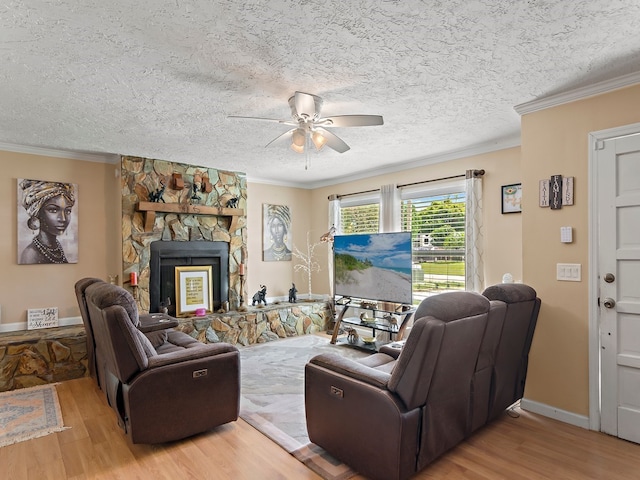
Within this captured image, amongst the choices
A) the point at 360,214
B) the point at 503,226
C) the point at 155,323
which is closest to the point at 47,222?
the point at 155,323

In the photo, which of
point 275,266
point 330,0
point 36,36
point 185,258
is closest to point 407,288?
point 275,266

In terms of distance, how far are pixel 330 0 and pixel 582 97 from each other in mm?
2175

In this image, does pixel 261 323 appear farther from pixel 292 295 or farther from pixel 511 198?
pixel 511 198

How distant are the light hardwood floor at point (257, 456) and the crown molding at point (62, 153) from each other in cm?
312

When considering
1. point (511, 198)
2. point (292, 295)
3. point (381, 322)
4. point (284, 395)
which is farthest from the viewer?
point (292, 295)

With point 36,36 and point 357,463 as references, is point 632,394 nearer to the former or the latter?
point 357,463

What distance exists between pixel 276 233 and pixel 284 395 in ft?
10.9

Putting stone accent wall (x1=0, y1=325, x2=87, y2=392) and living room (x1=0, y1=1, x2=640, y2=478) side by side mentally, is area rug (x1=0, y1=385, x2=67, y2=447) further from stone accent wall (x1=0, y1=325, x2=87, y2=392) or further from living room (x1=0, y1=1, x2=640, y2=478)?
living room (x1=0, y1=1, x2=640, y2=478)

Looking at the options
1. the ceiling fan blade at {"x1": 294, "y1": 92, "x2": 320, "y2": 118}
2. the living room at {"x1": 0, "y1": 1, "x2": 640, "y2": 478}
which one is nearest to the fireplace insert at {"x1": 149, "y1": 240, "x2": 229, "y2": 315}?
the living room at {"x1": 0, "y1": 1, "x2": 640, "y2": 478}

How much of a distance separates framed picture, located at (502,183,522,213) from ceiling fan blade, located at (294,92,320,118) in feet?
8.12

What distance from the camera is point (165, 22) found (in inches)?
75.7

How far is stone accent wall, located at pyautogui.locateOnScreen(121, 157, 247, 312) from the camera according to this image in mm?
4629

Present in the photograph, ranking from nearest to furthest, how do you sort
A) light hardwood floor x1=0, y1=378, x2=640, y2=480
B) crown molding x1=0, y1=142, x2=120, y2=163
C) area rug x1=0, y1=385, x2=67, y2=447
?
light hardwood floor x1=0, y1=378, x2=640, y2=480 → area rug x1=0, y1=385, x2=67, y2=447 → crown molding x1=0, y1=142, x2=120, y2=163

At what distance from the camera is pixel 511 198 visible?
4.05m
